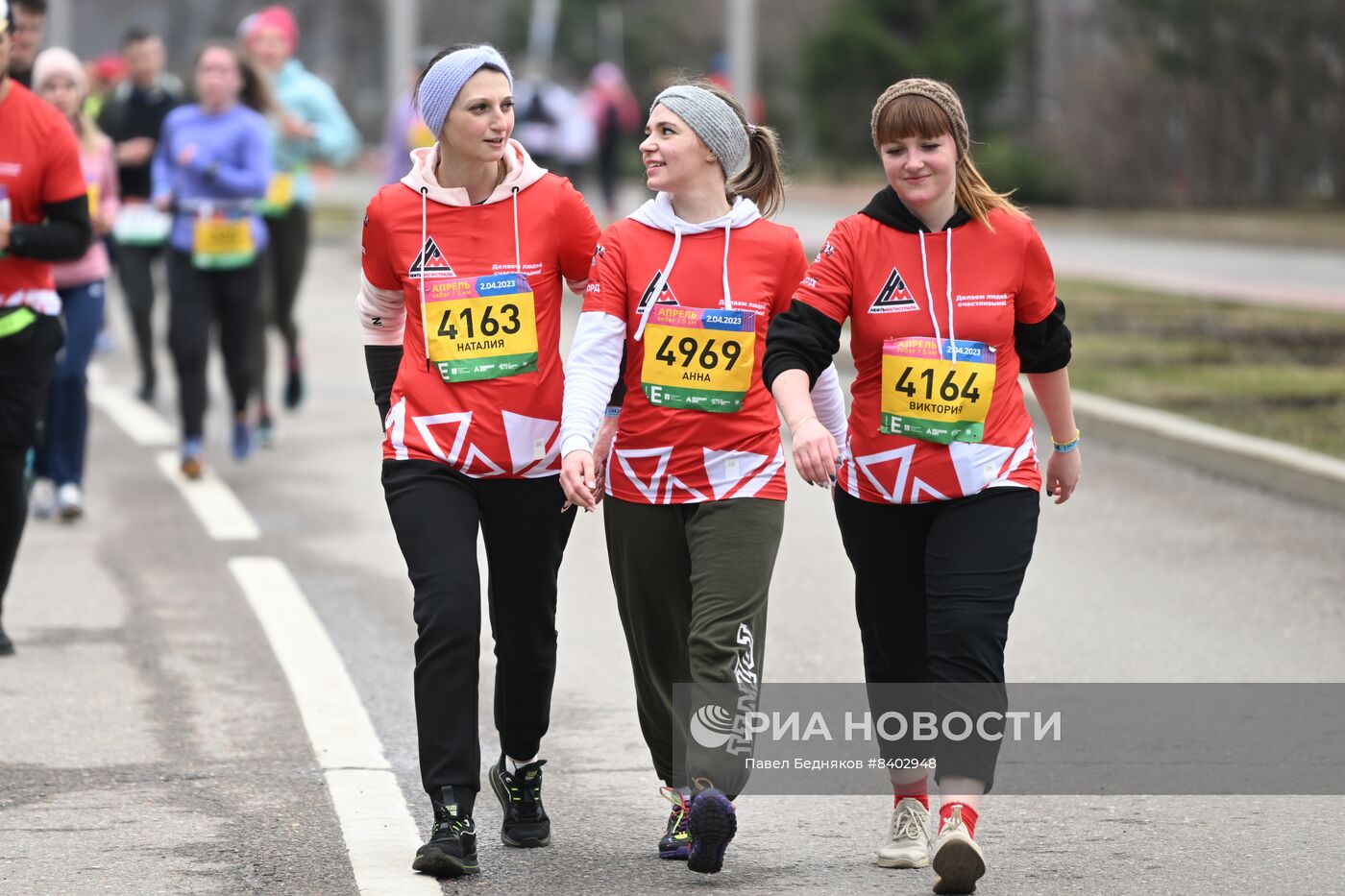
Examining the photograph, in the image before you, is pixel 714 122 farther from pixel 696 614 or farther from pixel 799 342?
pixel 696 614

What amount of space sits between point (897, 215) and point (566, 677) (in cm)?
267

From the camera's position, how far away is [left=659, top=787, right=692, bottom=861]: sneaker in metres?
5.31

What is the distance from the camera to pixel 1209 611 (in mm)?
8320

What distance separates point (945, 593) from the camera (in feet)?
16.8

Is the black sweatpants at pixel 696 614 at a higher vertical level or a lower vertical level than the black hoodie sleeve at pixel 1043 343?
lower

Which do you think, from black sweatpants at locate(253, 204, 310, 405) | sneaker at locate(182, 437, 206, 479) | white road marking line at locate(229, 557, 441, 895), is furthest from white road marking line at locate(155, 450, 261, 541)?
black sweatpants at locate(253, 204, 310, 405)

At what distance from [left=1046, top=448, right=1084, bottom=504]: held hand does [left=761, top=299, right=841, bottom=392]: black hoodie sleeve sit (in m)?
0.69

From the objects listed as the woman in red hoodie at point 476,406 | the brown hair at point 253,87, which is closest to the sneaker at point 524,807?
the woman in red hoodie at point 476,406

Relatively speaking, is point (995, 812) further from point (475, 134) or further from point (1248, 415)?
point (1248, 415)

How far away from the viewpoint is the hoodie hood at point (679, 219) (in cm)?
521

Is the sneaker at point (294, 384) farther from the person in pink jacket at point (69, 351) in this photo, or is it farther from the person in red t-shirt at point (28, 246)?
the person in red t-shirt at point (28, 246)

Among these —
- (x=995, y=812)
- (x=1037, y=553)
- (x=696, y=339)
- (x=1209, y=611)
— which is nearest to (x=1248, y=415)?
(x=1037, y=553)

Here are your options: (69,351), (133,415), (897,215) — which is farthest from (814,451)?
(133,415)

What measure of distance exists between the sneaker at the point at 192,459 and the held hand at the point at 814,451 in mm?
6813
